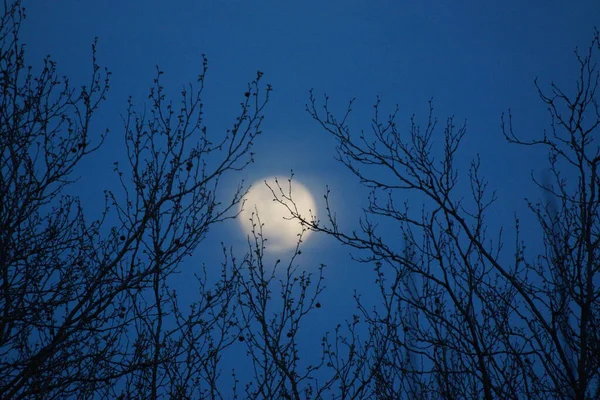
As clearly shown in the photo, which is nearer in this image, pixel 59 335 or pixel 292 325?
pixel 59 335

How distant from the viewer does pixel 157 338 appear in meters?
4.98

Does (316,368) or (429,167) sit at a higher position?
(429,167)

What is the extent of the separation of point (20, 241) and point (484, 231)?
4.66m

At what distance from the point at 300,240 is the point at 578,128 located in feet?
10.8

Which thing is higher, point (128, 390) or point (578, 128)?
point (578, 128)

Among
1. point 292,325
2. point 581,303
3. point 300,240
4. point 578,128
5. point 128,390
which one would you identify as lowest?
point 581,303

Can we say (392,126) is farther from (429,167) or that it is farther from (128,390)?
(128,390)

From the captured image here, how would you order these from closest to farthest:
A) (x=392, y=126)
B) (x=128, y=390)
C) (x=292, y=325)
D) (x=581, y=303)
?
(x=581, y=303), (x=392, y=126), (x=128, y=390), (x=292, y=325)

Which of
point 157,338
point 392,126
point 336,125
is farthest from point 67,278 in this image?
point 392,126

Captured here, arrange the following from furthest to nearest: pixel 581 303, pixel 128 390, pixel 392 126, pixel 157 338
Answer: pixel 128 390 → pixel 157 338 → pixel 392 126 → pixel 581 303

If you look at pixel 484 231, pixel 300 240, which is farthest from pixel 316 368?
pixel 484 231

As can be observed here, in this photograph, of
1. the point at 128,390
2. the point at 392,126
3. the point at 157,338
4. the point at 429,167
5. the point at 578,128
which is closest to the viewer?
the point at 578,128

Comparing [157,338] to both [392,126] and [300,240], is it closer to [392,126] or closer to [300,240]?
[300,240]

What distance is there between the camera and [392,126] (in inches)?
179
